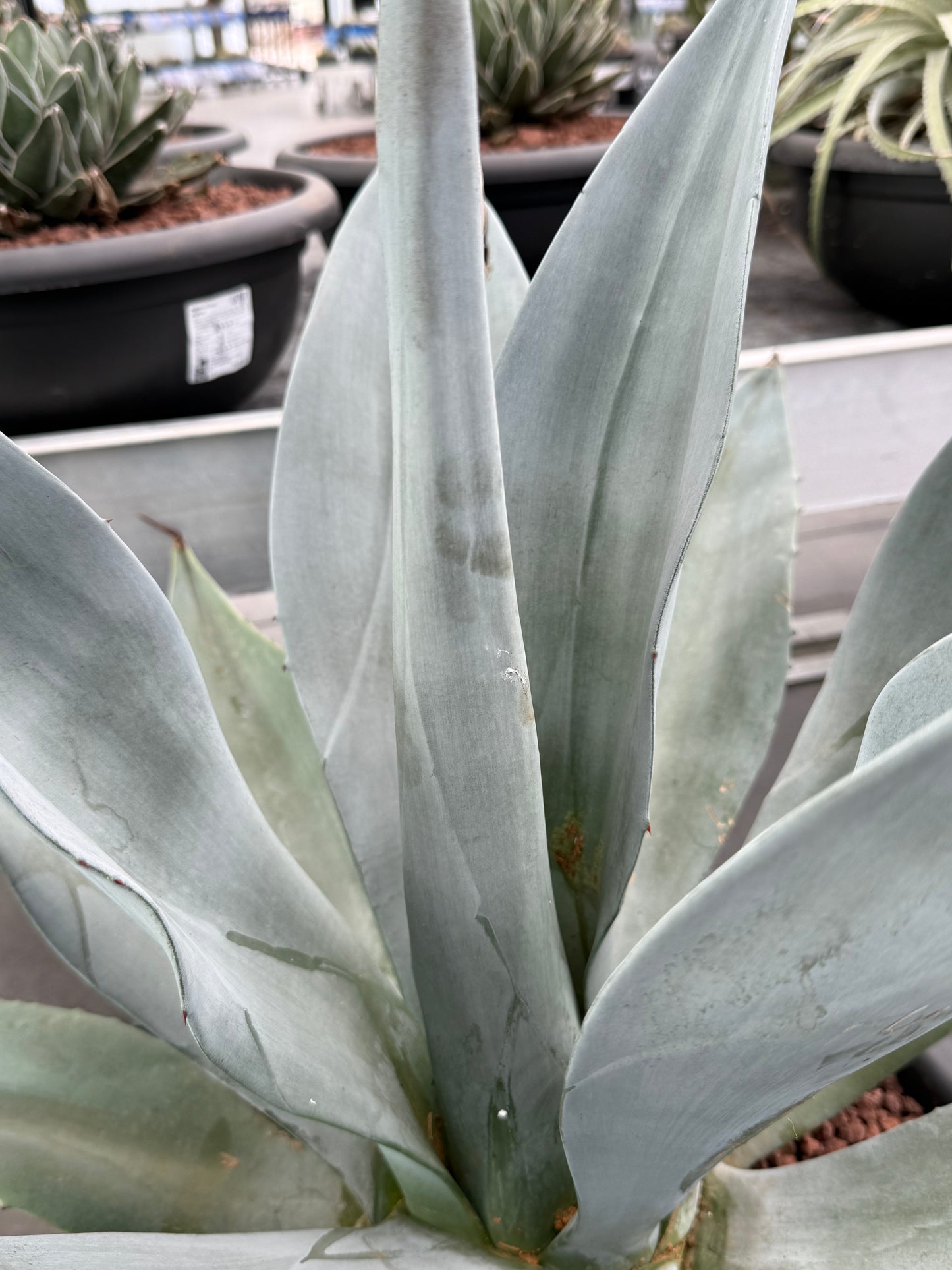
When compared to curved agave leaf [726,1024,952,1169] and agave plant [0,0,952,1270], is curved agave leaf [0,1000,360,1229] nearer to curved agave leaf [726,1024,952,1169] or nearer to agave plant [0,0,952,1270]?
agave plant [0,0,952,1270]

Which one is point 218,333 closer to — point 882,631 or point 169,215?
point 169,215

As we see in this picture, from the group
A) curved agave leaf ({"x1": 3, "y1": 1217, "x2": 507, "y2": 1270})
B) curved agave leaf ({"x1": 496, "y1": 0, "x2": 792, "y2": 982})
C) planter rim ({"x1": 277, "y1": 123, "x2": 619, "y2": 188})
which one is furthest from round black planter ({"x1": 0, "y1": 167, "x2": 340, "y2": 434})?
curved agave leaf ({"x1": 3, "y1": 1217, "x2": 507, "y2": 1270})

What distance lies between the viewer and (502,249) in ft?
1.26

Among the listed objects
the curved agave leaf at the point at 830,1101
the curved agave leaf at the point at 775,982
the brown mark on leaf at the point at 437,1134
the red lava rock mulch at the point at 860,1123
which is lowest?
the red lava rock mulch at the point at 860,1123

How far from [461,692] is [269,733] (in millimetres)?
187

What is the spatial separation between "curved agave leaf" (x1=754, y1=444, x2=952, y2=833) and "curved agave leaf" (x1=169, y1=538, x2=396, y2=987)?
0.15 m

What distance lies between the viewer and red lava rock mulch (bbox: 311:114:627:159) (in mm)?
799

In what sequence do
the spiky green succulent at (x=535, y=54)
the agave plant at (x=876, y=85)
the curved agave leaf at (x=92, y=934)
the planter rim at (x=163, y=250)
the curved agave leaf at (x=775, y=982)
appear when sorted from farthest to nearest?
the spiky green succulent at (x=535, y=54)
the agave plant at (x=876, y=85)
the planter rim at (x=163, y=250)
the curved agave leaf at (x=92, y=934)
the curved agave leaf at (x=775, y=982)

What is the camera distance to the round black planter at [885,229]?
0.68 m

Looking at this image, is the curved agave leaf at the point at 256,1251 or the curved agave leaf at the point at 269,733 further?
the curved agave leaf at the point at 269,733

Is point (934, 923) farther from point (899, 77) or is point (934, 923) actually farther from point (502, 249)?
point (899, 77)

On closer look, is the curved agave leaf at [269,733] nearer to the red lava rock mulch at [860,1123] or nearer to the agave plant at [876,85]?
the red lava rock mulch at [860,1123]

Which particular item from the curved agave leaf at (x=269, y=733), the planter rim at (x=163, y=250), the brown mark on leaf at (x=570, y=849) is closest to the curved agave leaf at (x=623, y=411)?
the brown mark on leaf at (x=570, y=849)

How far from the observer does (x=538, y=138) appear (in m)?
0.82
